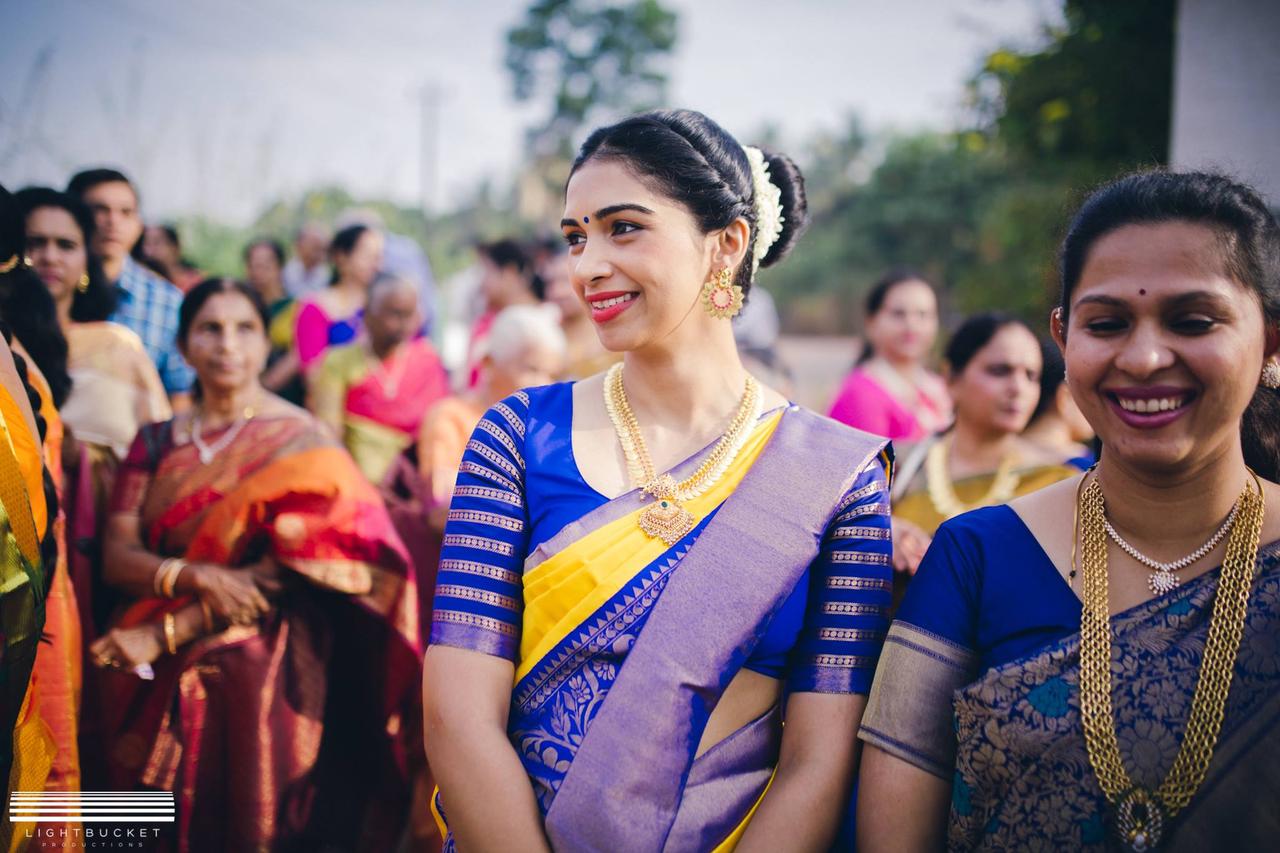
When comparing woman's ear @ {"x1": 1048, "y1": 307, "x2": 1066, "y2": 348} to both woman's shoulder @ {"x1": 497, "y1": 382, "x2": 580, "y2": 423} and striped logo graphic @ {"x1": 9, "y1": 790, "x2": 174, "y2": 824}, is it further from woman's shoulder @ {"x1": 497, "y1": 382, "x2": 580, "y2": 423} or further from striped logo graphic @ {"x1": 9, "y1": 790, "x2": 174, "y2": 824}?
striped logo graphic @ {"x1": 9, "y1": 790, "x2": 174, "y2": 824}

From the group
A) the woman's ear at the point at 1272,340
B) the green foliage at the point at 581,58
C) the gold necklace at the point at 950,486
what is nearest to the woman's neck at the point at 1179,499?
the woman's ear at the point at 1272,340

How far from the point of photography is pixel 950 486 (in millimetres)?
3605

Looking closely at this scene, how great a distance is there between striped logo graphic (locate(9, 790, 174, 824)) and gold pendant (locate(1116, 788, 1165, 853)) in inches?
90.1

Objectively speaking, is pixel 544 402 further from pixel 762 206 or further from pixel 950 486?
pixel 950 486

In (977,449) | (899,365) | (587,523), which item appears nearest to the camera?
(587,523)

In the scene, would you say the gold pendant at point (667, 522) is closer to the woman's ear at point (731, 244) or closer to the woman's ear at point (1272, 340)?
the woman's ear at point (731, 244)

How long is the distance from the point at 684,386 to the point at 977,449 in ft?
6.25

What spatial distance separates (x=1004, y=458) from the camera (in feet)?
12.0

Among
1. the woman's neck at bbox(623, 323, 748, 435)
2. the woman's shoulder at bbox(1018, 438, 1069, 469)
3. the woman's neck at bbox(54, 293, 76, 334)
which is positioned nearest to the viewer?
the woman's neck at bbox(623, 323, 748, 435)

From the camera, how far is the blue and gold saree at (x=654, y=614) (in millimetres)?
1832

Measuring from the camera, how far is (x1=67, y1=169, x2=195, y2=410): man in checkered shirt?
4.65 m

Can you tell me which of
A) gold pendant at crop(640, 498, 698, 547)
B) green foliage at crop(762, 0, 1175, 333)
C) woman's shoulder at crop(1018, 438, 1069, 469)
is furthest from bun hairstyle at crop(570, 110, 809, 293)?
green foliage at crop(762, 0, 1175, 333)

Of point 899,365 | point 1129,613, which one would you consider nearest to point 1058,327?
point 1129,613

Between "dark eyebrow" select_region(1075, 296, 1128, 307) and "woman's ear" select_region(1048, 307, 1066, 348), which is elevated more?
"dark eyebrow" select_region(1075, 296, 1128, 307)
